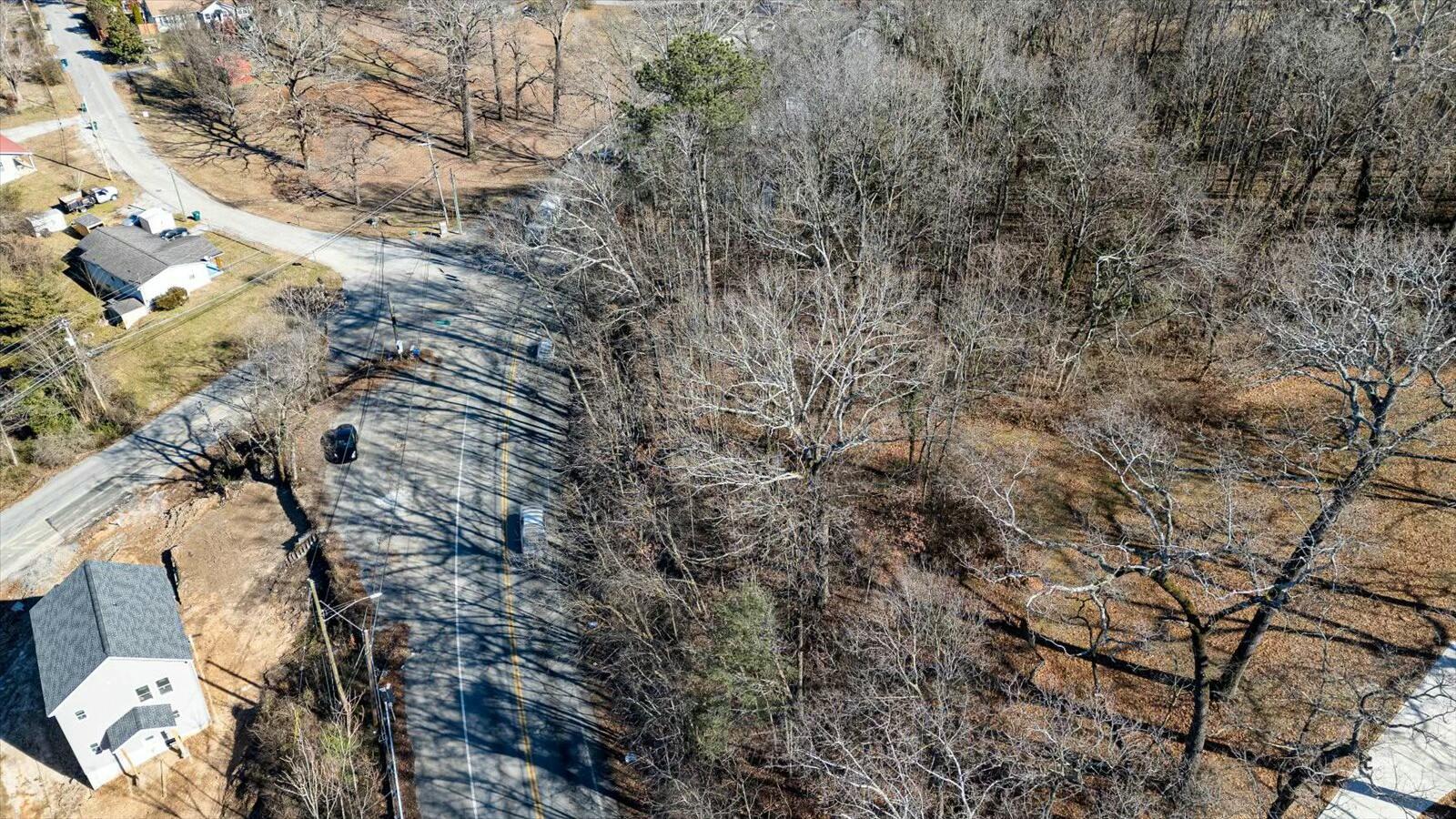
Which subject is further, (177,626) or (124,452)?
(124,452)

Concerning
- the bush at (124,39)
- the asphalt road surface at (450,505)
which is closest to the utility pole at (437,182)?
the asphalt road surface at (450,505)

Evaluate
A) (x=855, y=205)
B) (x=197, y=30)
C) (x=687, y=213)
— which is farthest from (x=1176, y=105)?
(x=197, y=30)

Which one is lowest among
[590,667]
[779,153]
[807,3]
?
[590,667]

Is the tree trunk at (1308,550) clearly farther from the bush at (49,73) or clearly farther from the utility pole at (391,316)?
the bush at (49,73)

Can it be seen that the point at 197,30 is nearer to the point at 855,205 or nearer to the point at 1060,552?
the point at 855,205

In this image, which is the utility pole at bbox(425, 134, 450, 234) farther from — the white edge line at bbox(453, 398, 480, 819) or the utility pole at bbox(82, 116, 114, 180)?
the white edge line at bbox(453, 398, 480, 819)
